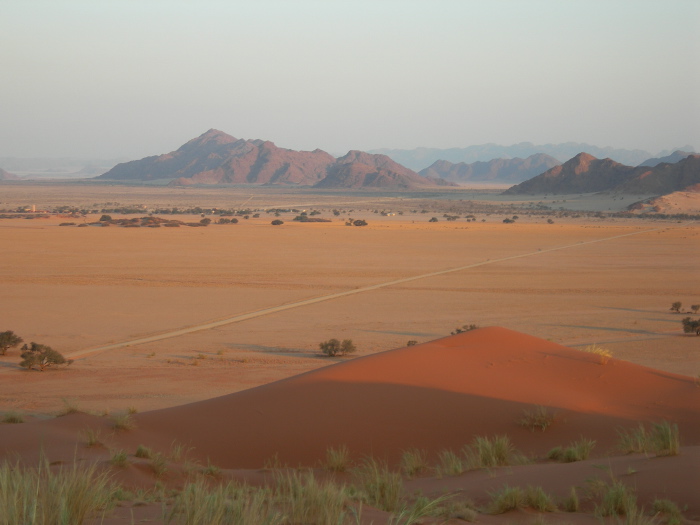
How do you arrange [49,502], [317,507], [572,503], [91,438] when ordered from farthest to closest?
[91,438]
[572,503]
[317,507]
[49,502]

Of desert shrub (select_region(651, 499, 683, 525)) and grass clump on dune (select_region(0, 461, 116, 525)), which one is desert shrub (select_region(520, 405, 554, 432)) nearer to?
desert shrub (select_region(651, 499, 683, 525))

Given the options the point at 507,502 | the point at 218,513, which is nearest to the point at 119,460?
the point at 218,513

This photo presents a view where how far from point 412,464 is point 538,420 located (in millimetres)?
2211

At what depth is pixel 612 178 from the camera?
5157 inches

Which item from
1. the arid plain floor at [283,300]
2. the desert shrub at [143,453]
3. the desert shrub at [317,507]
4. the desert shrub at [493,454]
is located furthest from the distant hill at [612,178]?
the desert shrub at [317,507]

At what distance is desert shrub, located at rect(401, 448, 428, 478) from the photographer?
26.5 ft

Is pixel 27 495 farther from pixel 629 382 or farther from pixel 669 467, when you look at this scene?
pixel 629 382

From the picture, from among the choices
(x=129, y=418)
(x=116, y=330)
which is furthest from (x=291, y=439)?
(x=116, y=330)

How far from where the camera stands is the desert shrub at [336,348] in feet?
55.5

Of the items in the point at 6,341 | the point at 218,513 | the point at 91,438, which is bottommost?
the point at 6,341

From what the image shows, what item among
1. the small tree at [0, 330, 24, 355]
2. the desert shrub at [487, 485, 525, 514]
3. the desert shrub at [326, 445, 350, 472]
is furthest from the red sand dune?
the small tree at [0, 330, 24, 355]

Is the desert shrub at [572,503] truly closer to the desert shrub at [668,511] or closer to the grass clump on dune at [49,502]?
the desert shrub at [668,511]

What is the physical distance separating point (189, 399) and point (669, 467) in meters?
8.64

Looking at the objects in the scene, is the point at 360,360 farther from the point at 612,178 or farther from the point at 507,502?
the point at 612,178
